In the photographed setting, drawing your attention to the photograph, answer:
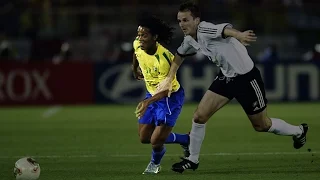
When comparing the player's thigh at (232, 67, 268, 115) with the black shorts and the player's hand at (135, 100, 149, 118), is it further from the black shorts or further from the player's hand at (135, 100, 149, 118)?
the player's hand at (135, 100, 149, 118)

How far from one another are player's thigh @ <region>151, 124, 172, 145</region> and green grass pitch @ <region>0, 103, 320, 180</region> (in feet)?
1.32

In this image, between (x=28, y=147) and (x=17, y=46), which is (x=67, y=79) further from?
(x=28, y=147)

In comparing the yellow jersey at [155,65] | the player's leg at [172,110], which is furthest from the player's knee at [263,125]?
the yellow jersey at [155,65]

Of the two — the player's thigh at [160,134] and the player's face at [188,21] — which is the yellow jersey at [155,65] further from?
the player's face at [188,21]

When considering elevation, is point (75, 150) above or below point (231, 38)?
below

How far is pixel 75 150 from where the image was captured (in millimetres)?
13789

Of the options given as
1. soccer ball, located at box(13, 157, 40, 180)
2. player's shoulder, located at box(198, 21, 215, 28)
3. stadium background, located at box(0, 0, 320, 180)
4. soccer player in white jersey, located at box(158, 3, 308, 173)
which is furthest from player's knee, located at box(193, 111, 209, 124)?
stadium background, located at box(0, 0, 320, 180)

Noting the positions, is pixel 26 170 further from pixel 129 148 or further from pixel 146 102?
pixel 129 148

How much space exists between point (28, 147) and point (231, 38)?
5.37m

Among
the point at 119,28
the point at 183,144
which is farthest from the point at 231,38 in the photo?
the point at 119,28

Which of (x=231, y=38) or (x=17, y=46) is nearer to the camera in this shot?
(x=231, y=38)

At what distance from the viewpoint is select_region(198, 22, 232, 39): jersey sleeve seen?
10.0 metres

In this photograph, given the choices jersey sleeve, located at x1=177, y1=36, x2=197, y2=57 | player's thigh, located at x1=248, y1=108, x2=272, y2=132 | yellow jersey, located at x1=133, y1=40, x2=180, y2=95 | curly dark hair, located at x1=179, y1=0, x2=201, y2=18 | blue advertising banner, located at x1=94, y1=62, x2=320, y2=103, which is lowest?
blue advertising banner, located at x1=94, y1=62, x2=320, y2=103

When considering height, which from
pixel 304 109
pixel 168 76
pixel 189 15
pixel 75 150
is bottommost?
pixel 304 109
